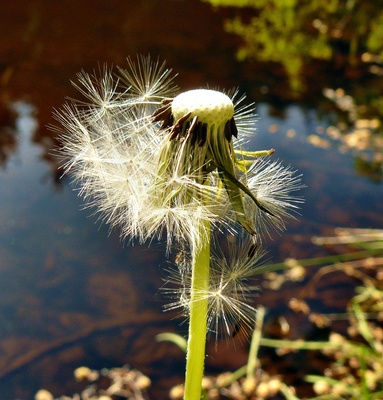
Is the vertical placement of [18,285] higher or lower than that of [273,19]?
lower

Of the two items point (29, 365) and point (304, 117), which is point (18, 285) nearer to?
point (29, 365)

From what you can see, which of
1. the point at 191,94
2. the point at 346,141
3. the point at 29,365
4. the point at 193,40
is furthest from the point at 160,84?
the point at 193,40

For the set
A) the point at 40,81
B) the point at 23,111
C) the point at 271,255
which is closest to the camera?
the point at 271,255

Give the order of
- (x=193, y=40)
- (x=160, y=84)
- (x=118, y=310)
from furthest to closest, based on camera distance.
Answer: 1. (x=193, y=40)
2. (x=118, y=310)
3. (x=160, y=84)

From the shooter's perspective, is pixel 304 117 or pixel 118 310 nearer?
pixel 118 310

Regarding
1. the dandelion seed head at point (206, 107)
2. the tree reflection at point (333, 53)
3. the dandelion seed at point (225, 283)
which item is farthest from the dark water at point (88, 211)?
the dandelion seed head at point (206, 107)

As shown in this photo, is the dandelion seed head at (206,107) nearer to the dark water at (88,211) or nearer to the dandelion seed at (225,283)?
the dandelion seed at (225,283)
